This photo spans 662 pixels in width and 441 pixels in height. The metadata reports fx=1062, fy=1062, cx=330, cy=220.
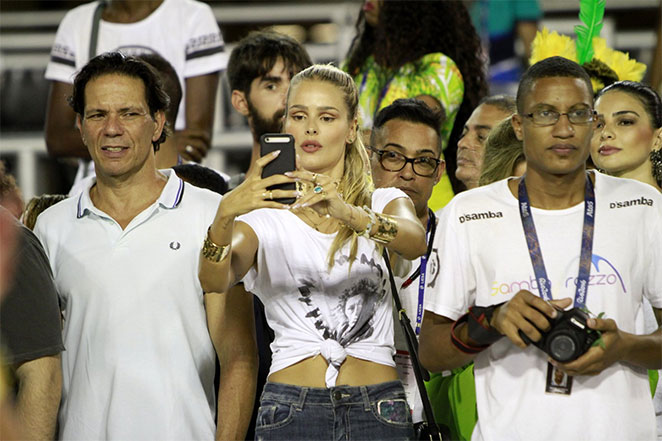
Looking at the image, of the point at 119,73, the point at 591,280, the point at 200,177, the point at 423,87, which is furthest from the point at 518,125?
the point at 423,87

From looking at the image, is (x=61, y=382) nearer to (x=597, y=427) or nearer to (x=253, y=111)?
(x=597, y=427)

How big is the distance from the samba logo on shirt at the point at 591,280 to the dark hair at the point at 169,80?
7.83 feet

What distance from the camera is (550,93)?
351 centimetres

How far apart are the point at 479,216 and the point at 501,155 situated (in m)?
1.03

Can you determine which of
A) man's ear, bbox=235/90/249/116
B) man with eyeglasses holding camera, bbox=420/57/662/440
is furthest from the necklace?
man's ear, bbox=235/90/249/116

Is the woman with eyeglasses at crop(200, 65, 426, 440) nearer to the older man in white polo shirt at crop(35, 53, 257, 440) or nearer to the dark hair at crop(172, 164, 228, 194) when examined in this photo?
the older man in white polo shirt at crop(35, 53, 257, 440)

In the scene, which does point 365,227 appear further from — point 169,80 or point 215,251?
point 169,80

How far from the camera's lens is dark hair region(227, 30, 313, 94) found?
5.51 metres

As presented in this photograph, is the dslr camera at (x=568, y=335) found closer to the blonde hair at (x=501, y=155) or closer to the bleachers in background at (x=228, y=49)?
the blonde hair at (x=501, y=155)

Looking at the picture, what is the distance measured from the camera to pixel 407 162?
4574 millimetres

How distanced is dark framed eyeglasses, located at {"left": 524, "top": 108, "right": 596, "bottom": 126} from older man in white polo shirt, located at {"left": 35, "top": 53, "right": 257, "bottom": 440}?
A: 1271mm

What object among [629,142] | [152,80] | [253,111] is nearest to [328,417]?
[152,80]

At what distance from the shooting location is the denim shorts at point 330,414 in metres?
3.45

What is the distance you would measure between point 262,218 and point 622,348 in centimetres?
130
